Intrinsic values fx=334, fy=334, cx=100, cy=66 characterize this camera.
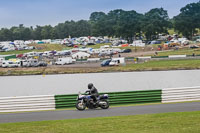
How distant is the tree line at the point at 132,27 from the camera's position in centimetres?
11794

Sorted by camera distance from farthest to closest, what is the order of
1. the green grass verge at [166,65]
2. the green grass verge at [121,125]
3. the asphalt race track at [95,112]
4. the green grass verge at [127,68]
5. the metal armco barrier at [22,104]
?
1. the green grass verge at [127,68]
2. the green grass verge at [166,65]
3. the metal armco barrier at [22,104]
4. the asphalt race track at [95,112]
5. the green grass verge at [121,125]

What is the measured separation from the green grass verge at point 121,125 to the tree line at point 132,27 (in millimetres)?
103694

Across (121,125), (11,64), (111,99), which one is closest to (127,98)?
(111,99)

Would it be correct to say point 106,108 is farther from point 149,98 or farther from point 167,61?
point 167,61

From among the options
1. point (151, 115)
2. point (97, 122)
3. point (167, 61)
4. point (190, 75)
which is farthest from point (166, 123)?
point (167, 61)

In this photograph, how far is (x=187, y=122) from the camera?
14.2 metres

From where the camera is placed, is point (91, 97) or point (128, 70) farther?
point (128, 70)

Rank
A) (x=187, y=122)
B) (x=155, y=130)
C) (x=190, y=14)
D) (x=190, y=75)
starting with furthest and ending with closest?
(x=190, y=14) → (x=190, y=75) → (x=187, y=122) → (x=155, y=130)

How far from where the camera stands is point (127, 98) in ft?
69.1

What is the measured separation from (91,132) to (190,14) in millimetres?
117073

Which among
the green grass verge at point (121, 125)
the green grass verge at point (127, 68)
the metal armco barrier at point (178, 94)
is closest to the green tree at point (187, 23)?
the green grass verge at point (127, 68)

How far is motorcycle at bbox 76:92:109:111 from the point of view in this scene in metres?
18.4

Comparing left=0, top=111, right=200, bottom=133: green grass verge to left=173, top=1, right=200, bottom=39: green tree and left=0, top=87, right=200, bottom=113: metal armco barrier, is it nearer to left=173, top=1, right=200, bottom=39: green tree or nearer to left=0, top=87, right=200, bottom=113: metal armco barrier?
left=0, top=87, right=200, bottom=113: metal armco barrier

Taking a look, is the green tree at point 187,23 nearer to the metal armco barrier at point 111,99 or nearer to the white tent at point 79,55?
the white tent at point 79,55
